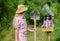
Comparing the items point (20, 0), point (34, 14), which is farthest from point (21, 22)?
point (20, 0)

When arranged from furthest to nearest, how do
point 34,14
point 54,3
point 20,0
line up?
point 54,3
point 20,0
point 34,14

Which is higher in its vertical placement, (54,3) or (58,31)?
(54,3)

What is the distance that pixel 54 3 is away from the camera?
18641 millimetres

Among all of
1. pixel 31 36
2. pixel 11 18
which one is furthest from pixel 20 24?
pixel 11 18

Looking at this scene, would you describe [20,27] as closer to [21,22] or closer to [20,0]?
[21,22]

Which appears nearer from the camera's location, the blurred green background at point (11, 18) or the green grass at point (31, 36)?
the green grass at point (31, 36)

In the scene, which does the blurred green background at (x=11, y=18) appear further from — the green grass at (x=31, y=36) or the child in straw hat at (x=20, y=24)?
the child in straw hat at (x=20, y=24)

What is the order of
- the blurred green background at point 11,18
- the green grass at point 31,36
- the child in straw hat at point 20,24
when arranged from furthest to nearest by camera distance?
the blurred green background at point 11,18 → the green grass at point 31,36 → the child in straw hat at point 20,24

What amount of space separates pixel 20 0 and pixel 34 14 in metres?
6.80

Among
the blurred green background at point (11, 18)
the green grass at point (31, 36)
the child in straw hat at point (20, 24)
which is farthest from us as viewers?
the blurred green background at point (11, 18)

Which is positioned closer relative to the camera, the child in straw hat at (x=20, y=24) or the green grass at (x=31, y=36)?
the child in straw hat at (x=20, y=24)

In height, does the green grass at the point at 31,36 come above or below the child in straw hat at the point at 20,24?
below

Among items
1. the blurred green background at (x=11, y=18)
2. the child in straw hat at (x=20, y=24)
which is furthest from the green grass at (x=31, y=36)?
the child in straw hat at (x=20, y=24)

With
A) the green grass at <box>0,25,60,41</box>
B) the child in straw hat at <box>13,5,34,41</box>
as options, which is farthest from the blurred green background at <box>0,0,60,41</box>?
the child in straw hat at <box>13,5,34,41</box>
